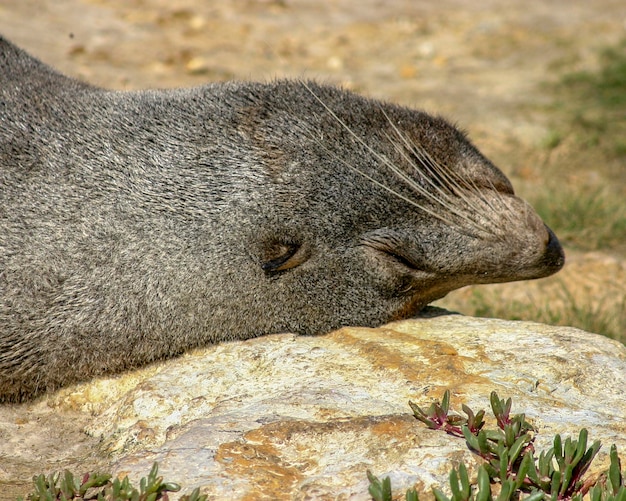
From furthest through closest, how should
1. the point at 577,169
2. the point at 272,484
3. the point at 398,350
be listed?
the point at 577,169, the point at 398,350, the point at 272,484

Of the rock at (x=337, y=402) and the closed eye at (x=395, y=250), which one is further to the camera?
the closed eye at (x=395, y=250)

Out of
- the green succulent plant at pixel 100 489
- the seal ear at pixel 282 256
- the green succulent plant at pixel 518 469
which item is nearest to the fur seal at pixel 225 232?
the seal ear at pixel 282 256

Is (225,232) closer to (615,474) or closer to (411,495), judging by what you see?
(411,495)

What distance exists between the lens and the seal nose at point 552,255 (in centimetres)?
387

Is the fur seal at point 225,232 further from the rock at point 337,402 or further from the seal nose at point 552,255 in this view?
the rock at point 337,402

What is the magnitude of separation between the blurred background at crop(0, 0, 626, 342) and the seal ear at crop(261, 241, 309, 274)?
2.04 metres

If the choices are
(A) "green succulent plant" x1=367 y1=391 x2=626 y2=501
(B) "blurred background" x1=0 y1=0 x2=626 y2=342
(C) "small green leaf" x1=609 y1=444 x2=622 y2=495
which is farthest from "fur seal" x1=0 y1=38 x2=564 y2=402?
(B) "blurred background" x1=0 y1=0 x2=626 y2=342

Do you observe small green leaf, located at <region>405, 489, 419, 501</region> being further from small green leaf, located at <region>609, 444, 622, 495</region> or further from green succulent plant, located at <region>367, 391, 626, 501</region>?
small green leaf, located at <region>609, 444, 622, 495</region>

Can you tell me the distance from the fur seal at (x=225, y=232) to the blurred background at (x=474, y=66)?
170 cm

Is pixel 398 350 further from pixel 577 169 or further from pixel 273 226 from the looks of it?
pixel 577 169

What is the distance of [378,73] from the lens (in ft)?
31.9

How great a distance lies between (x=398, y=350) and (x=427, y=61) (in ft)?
23.4

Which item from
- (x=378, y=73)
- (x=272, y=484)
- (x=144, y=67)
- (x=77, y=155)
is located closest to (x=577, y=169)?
(x=378, y=73)

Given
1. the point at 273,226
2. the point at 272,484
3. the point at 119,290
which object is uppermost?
the point at 273,226
